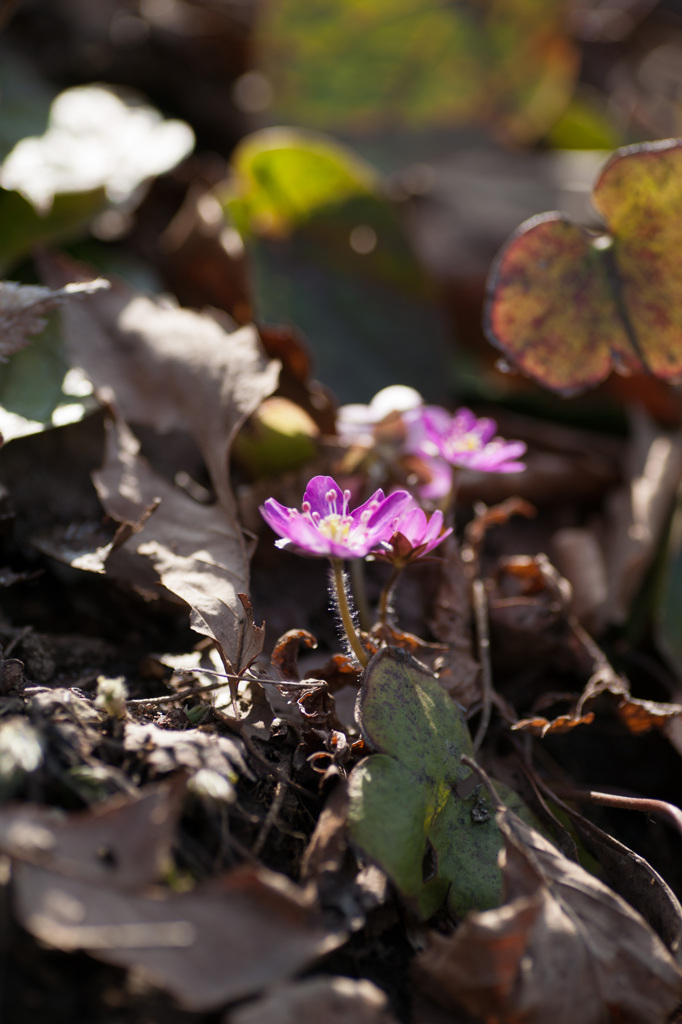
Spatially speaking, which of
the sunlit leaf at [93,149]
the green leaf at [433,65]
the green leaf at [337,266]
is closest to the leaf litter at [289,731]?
the sunlit leaf at [93,149]

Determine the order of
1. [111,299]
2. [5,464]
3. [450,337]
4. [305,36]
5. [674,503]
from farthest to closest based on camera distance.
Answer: [305,36] < [450,337] < [674,503] < [111,299] < [5,464]

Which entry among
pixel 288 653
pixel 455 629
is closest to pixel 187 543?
pixel 288 653

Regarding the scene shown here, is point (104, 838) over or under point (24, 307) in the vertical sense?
under

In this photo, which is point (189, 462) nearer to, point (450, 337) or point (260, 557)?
point (260, 557)

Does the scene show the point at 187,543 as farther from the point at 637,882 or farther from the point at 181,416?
the point at 637,882

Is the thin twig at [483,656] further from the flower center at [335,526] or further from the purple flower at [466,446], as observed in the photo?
the flower center at [335,526]

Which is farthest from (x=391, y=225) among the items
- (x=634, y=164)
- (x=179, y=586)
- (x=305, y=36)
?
(x=179, y=586)
